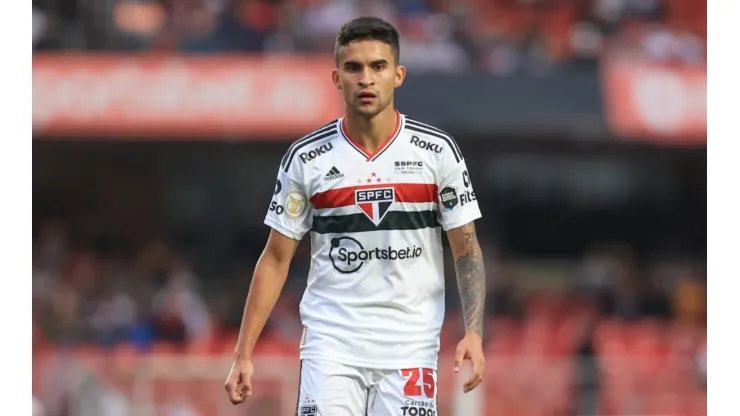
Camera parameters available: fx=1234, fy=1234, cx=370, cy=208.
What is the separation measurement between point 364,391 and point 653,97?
38.4ft

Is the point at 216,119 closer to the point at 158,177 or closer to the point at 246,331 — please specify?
the point at 158,177

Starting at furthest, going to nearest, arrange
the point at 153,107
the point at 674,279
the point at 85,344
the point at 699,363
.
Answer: the point at 674,279 < the point at 153,107 < the point at 85,344 < the point at 699,363

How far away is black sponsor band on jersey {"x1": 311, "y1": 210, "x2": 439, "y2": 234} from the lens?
208 inches

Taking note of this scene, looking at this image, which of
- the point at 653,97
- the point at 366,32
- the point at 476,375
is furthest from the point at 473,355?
Result: the point at 653,97

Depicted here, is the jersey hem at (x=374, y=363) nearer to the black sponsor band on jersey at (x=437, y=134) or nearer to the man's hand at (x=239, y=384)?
the man's hand at (x=239, y=384)

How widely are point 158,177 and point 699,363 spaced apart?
8.56 meters

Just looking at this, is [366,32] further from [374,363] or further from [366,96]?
[374,363]

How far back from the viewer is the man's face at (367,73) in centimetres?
519

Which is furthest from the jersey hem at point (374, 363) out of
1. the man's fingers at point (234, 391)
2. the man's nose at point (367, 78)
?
the man's nose at point (367, 78)

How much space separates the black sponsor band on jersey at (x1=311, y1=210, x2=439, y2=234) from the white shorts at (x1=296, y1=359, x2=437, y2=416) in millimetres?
579

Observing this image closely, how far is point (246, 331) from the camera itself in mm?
5391

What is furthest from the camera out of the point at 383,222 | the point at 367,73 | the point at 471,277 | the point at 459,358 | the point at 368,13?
the point at 368,13

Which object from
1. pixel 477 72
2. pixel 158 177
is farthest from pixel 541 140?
pixel 158 177

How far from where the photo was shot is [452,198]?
534cm
